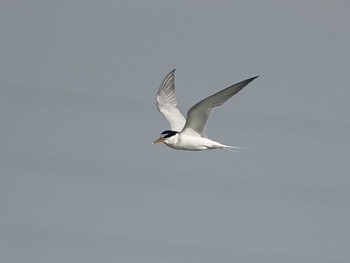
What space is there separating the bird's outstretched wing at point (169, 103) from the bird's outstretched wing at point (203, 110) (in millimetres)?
2018

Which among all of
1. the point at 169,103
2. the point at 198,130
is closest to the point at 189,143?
the point at 198,130

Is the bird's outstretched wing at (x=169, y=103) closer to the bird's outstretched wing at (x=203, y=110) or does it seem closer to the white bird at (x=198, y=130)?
the white bird at (x=198, y=130)

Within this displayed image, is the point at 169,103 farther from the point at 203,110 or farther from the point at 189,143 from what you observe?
the point at 203,110

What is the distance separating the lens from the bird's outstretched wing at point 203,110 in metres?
19.1

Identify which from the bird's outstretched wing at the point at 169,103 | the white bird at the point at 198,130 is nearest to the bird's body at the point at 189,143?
the white bird at the point at 198,130

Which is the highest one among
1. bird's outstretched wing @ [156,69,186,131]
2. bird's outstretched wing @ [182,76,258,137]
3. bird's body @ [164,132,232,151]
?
bird's outstretched wing @ [156,69,186,131]

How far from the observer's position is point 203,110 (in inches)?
786

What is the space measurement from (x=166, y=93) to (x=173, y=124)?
179 cm

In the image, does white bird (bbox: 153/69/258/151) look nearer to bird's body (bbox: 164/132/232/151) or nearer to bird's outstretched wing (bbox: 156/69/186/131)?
bird's body (bbox: 164/132/232/151)

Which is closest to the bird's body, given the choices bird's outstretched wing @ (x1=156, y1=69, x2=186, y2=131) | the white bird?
the white bird

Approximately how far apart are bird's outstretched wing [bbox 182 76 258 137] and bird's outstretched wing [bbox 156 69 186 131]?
2.02 metres

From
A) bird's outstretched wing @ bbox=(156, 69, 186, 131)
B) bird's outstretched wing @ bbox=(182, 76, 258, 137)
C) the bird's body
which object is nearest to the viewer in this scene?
bird's outstretched wing @ bbox=(182, 76, 258, 137)

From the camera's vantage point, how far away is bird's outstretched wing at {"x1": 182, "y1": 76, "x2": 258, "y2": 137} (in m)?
19.1

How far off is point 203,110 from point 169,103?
158 inches
